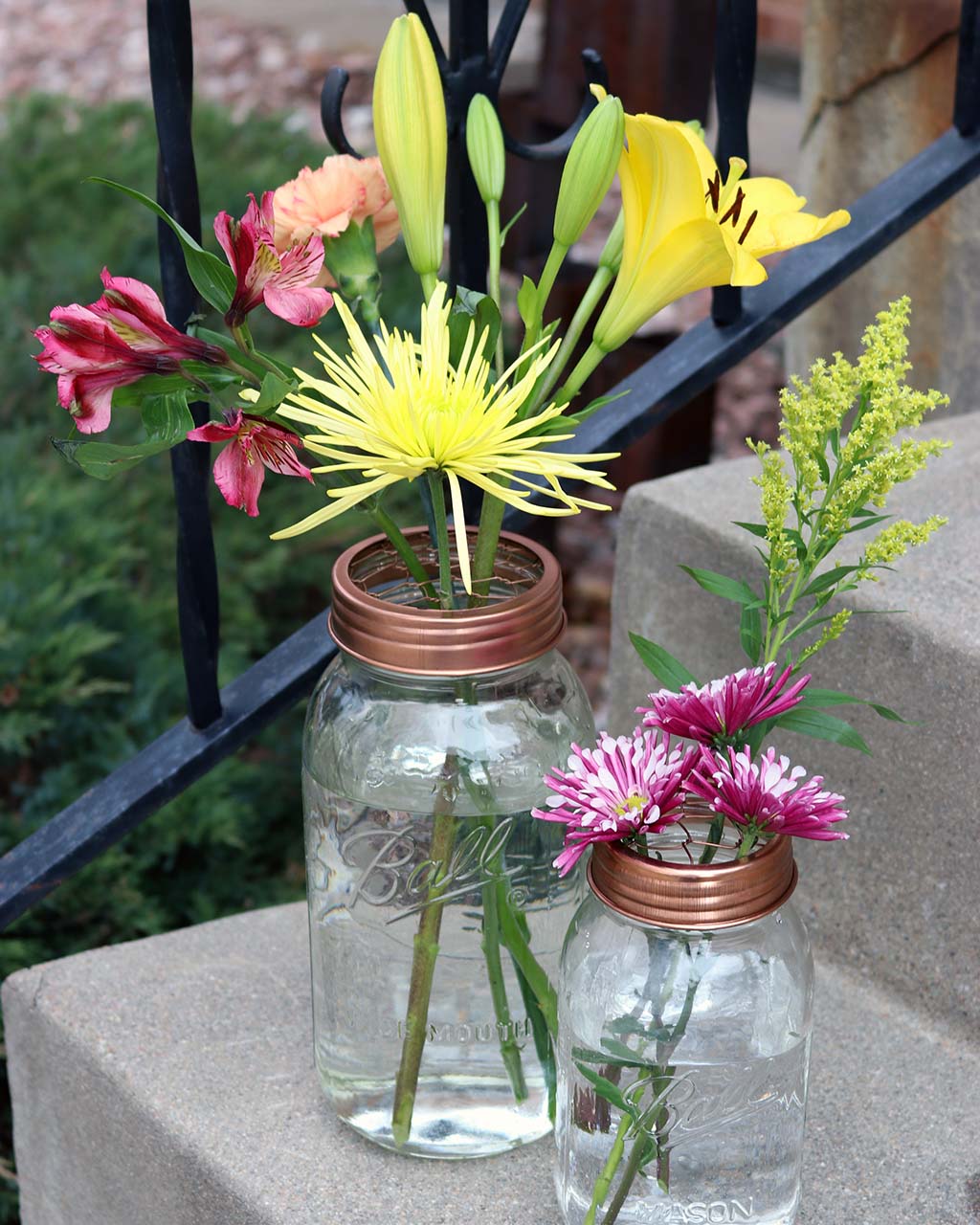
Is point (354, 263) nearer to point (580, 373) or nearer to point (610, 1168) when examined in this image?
point (580, 373)

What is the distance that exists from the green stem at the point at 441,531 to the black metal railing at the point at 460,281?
307 mm

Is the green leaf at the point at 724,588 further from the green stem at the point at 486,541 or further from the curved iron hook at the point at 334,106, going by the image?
the curved iron hook at the point at 334,106

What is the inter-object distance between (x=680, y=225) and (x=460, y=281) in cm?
38

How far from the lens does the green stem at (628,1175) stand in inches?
35.8

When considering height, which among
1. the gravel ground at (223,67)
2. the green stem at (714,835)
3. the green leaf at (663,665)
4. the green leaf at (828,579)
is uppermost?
the green leaf at (828,579)

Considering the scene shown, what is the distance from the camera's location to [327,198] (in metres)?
0.94

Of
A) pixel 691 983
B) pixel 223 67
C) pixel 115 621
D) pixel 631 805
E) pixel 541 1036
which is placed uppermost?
pixel 631 805

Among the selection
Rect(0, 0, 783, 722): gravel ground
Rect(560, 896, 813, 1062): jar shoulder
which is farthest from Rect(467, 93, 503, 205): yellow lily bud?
Rect(0, 0, 783, 722): gravel ground

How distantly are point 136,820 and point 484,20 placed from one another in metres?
0.67

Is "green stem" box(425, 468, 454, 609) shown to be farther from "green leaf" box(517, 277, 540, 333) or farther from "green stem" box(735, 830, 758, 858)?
"green stem" box(735, 830, 758, 858)

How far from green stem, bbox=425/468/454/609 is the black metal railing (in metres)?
0.31

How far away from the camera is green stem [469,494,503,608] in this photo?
0.94 metres

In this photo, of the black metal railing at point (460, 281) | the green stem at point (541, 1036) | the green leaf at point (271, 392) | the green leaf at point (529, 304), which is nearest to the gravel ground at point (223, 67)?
the black metal railing at point (460, 281)

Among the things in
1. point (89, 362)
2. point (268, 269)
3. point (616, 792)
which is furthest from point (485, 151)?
point (616, 792)
